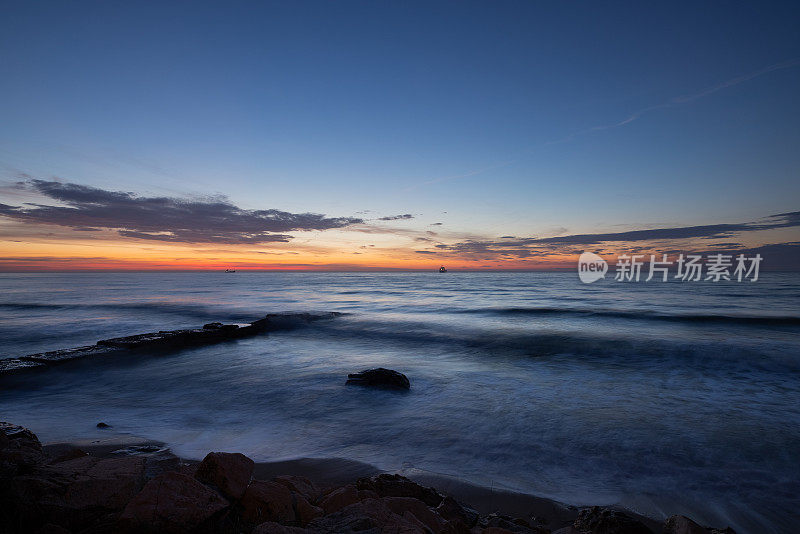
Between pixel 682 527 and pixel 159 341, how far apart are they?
14706 millimetres

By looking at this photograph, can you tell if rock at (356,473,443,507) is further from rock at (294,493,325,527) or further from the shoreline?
rock at (294,493,325,527)

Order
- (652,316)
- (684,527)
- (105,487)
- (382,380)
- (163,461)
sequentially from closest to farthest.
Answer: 1. (105,487)
2. (684,527)
3. (163,461)
4. (382,380)
5. (652,316)

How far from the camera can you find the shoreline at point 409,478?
13.1 feet

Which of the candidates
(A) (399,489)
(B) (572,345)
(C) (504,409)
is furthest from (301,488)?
(B) (572,345)

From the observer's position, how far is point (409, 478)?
4.70 m

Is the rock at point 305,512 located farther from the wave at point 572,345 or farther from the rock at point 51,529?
the wave at point 572,345

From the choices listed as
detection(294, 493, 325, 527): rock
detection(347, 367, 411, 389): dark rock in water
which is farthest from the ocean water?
detection(294, 493, 325, 527): rock

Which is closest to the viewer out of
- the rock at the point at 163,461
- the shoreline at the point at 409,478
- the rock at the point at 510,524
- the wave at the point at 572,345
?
the rock at the point at 510,524

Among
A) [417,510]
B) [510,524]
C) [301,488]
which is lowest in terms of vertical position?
[510,524]

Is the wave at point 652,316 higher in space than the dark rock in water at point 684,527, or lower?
lower

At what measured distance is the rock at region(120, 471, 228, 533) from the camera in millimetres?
2412

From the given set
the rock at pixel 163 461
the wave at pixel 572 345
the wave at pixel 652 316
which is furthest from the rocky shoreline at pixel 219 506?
the wave at pixel 652 316

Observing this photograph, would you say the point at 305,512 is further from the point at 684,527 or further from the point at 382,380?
the point at 382,380

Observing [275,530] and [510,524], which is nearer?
[275,530]
